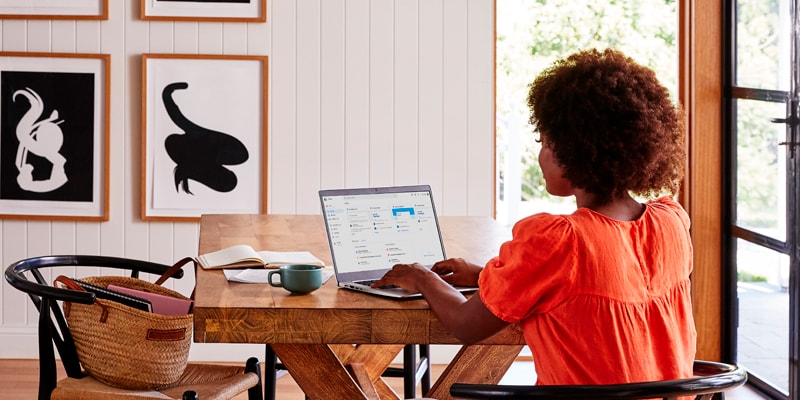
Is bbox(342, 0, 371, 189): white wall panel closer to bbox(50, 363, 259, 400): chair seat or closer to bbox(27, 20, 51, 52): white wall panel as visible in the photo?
bbox(27, 20, 51, 52): white wall panel

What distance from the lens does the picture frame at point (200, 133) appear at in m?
4.32

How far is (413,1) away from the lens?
4.40 m

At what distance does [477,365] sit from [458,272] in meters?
0.47

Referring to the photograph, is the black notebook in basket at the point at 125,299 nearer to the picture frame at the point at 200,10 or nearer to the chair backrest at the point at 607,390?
the chair backrest at the point at 607,390

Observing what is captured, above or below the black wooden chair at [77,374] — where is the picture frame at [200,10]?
above

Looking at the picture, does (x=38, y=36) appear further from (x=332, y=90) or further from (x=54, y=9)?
(x=332, y=90)

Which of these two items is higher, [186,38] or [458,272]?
[186,38]

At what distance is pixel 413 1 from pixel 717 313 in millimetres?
1923

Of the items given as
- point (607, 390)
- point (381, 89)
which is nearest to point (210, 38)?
point (381, 89)

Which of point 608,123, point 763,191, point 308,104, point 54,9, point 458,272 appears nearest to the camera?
point 608,123

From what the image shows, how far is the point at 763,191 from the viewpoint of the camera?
13.2 ft

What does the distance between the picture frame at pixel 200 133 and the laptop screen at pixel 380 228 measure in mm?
2062

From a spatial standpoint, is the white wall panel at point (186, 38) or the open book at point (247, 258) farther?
the white wall panel at point (186, 38)

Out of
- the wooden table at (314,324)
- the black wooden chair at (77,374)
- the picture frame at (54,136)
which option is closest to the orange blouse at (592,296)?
the wooden table at (314,324)
